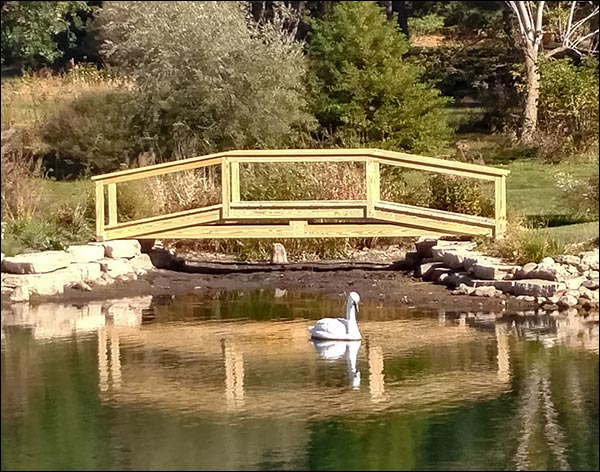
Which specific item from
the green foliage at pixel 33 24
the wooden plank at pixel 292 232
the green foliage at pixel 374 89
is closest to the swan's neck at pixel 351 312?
the wooden plank at pixel 292 232

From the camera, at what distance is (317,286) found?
1462 centimetres

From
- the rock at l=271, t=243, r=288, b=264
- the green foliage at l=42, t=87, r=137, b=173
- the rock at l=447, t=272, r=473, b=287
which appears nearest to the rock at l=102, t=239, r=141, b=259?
the rock at l=271, t=243, r=288, b=264

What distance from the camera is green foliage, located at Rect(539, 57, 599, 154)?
887 inches

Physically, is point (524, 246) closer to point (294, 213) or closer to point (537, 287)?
point (537, 287)

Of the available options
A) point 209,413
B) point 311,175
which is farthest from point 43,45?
point 209,413

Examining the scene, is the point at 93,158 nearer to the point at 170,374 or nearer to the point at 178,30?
the point at 178,30

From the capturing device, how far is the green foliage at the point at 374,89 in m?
20.0

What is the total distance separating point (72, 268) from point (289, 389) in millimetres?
4736

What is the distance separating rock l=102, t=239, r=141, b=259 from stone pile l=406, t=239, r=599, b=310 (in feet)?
10.2

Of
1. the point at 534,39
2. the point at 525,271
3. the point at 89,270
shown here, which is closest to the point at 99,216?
the point at 89,270

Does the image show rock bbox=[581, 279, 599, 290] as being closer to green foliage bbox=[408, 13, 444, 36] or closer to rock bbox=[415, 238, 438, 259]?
rock bbox=[415, 238, 438, 259]

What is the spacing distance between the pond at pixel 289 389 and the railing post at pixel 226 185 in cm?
189

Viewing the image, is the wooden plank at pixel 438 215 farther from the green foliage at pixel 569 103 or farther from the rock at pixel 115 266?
the green foliage at pixel 569 103

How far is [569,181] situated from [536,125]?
8169 mm
